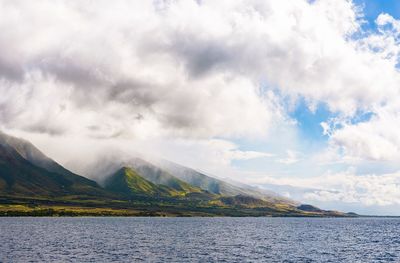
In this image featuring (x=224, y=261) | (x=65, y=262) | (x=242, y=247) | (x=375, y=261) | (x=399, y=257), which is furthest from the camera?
(x=242, y=247)

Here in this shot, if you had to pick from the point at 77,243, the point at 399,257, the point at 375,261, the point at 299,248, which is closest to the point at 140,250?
the point at 77,243

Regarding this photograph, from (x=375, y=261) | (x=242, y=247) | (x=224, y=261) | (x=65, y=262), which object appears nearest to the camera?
(x=65, y=262)

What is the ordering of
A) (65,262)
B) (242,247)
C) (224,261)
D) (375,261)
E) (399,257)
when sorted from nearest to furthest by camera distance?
1. (65,262)
2. (224,261)
3. (375,261)
4. (399,257)
5. (242,247)

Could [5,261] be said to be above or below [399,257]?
below

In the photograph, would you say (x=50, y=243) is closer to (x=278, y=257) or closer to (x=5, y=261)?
(x=5, y=261)

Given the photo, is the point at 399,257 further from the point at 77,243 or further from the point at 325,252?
the point at 77,243

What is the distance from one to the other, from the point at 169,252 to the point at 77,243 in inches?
1681

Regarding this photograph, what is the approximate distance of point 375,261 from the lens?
413 ft

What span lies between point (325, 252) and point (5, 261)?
334 feet

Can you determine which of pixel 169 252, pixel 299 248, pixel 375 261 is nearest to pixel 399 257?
pixel 375 261

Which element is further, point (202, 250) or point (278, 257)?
point (202, 250)

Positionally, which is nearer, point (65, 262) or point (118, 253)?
point (65, 262)

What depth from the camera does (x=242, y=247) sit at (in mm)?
153875

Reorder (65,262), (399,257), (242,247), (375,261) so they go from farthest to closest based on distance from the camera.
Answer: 1. (242,247)
2. (399,257)
3. (375,261)
4. (65,262)
